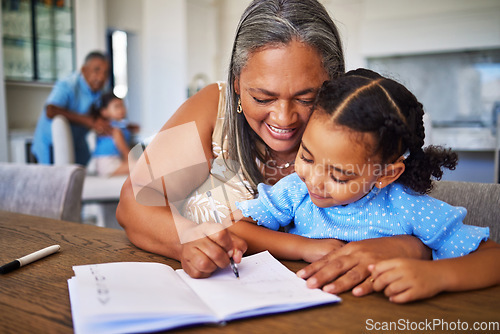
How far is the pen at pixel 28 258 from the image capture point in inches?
31.0

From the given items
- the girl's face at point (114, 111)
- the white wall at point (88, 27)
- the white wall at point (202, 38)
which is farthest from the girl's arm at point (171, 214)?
the white wall at point (202, 38)

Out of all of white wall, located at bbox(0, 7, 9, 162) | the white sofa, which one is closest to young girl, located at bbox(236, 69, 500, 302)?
the white sofa

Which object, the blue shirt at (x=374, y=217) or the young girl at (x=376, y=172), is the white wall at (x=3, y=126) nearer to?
the blue shirt at (x=374, y=217)

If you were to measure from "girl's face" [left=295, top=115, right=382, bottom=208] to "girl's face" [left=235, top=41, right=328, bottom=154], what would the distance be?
11cm

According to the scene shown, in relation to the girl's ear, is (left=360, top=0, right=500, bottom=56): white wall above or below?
above

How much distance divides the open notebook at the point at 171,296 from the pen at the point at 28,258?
0.16 metres

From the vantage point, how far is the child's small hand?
0.64m

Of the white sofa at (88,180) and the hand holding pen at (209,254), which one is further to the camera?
the white sofa at (88,180)

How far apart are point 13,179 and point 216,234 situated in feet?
3.43

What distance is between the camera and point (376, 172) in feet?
2.73

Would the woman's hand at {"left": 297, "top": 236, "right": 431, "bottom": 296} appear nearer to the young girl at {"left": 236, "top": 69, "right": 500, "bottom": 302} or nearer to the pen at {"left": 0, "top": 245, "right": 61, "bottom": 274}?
the young girl at {"left": 236, "top": 69, "right": 500, "bottom": 302}

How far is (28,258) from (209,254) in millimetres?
380

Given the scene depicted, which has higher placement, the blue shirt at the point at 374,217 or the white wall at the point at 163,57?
the white wall at the point at 163,57

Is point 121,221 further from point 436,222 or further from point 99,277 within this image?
point 436,222
